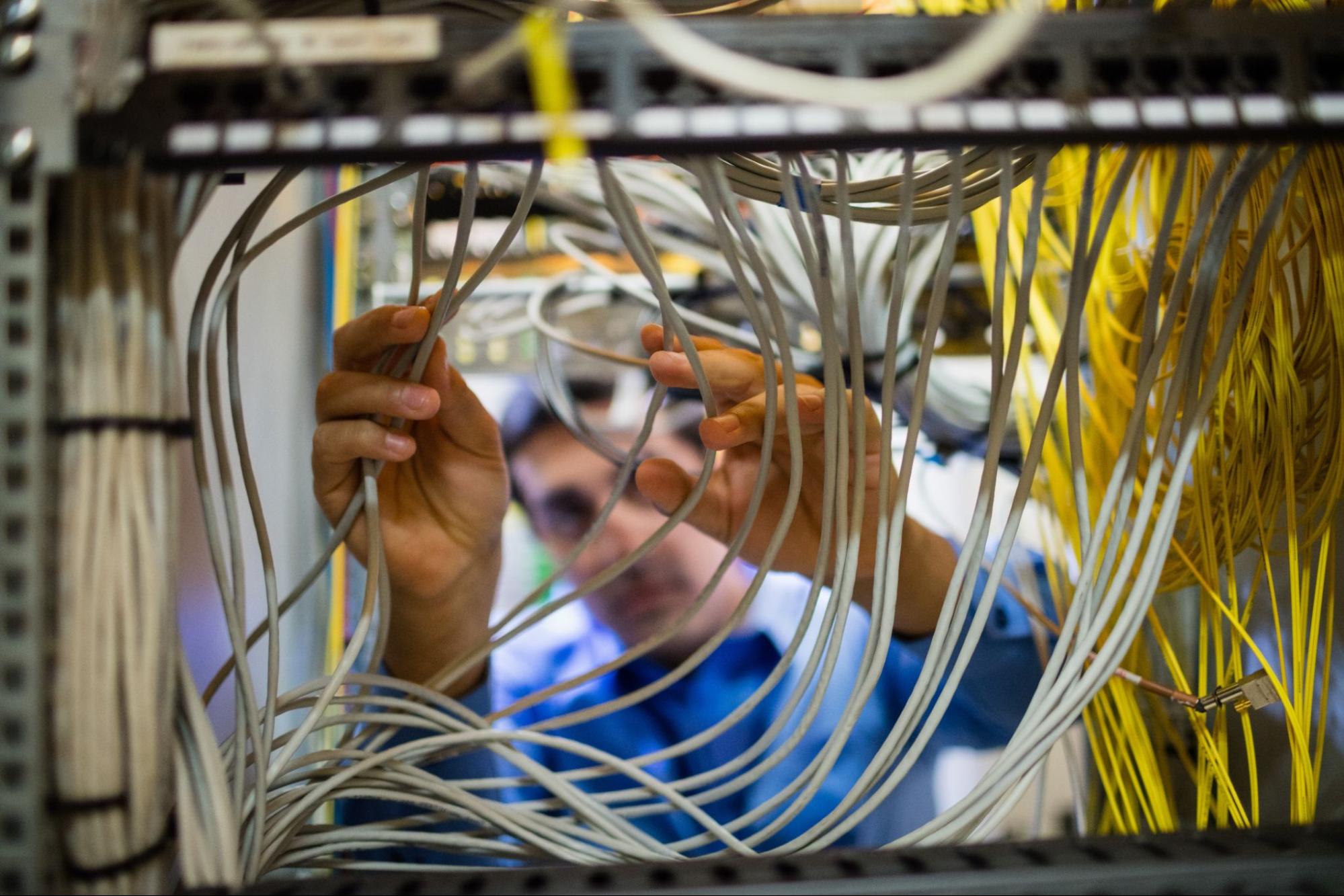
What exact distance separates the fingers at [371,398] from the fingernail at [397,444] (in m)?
0.02

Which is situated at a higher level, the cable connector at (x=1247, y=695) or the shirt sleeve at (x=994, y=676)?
the cable connector at (x=1247, y=695)

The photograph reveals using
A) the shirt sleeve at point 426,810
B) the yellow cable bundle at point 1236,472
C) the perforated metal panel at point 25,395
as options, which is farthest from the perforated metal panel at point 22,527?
the yellow cable bundle at point 1236,472

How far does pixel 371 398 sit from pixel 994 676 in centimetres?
82

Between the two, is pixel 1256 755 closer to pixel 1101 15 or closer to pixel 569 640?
pixel 1101 15

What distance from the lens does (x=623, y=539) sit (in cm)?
116

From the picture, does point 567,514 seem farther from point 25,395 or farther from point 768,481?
point 25,395

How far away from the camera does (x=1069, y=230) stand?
0.86 m

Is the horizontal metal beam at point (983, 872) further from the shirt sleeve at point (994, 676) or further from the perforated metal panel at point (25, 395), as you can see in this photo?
the shirt sleeve at point (994, 676)

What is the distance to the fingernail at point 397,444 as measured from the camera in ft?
1.65

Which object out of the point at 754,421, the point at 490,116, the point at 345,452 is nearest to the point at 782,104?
the point at 490,116

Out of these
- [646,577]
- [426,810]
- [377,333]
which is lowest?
[426,810]

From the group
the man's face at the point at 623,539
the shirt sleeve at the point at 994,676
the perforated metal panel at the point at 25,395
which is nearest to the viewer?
the perforated metal panel at the point at 25,395

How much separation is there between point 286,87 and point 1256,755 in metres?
0.79

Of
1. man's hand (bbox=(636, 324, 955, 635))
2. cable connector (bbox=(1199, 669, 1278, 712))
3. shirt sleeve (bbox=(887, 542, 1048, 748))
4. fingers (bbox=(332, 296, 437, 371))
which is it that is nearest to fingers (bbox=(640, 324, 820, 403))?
man's hand (bbox=(636, 324, 955, 635))
